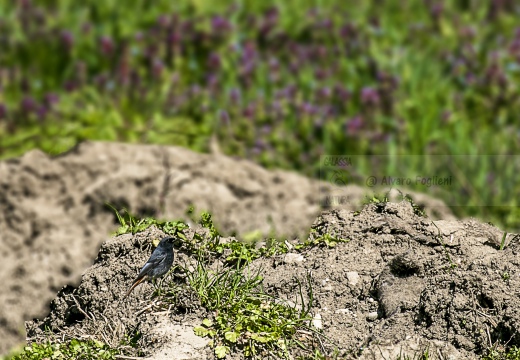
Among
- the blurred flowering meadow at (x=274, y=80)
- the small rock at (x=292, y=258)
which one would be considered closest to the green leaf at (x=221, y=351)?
the small rock at (x=292, y=258)

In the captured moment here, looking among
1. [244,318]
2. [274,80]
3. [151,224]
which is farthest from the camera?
[274,80]

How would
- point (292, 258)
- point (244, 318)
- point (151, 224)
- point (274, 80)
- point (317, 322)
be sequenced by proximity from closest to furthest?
point (244, 318), point (317, 322), point (292, 258), point (151, 224), point (274, 80)

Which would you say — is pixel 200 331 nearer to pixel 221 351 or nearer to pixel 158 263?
pixel 221 351

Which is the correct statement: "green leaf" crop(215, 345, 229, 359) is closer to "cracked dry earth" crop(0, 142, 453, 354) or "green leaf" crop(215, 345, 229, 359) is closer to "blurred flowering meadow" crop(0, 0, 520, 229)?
"cracked dry earth" crop(0, 142, 453, 354)

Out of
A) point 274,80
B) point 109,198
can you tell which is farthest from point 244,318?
point 274,80

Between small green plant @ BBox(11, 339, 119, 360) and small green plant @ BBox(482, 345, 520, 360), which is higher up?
small green plant @ BBox(482, 345, 520, 360)

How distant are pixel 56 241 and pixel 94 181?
2.06ft

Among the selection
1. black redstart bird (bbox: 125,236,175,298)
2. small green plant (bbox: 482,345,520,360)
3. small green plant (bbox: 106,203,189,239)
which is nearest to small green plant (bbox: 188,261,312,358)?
black redstart bird (bbox: 125,236,175,298)

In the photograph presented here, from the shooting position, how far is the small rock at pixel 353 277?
4059 mm

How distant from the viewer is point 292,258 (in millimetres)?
4254

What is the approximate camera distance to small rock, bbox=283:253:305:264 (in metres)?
4.23

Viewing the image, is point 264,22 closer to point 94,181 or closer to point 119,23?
point 119,23

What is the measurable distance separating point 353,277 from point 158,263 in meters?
0.87

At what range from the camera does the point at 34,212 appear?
18.6 ft
